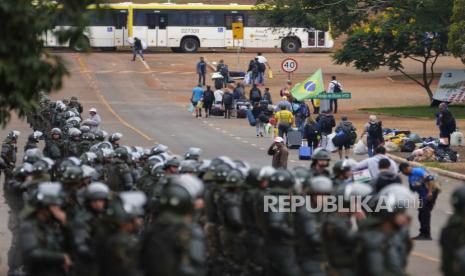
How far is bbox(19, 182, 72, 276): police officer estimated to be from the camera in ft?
44.7

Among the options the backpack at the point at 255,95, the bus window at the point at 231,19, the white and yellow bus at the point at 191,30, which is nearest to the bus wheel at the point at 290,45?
the white and yellow bus at the point at 191,30

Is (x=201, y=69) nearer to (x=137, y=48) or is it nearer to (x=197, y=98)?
(x=197, y=98)

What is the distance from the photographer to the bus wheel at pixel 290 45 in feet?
260

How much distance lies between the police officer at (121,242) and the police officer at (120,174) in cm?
898

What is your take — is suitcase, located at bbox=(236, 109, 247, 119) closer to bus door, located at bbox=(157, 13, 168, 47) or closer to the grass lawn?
the grass lawn

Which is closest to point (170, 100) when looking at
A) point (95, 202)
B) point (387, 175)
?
point (387, 175)

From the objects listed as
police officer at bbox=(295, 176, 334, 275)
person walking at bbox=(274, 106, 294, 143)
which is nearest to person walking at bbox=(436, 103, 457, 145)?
person walking at bbox=(274, 106, 294, 143)

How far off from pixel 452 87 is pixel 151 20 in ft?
88.8

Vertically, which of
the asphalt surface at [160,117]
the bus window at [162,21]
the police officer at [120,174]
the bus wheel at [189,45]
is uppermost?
the bus window at [162,21]

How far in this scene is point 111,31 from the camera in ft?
258

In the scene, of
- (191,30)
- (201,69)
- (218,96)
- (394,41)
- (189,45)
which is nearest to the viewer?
(218,96)

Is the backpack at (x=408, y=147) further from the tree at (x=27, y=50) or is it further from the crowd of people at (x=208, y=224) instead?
the tree at (x=27, y=50)

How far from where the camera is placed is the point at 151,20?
7819 cm

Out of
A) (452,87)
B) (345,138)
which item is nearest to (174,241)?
(345,138)
